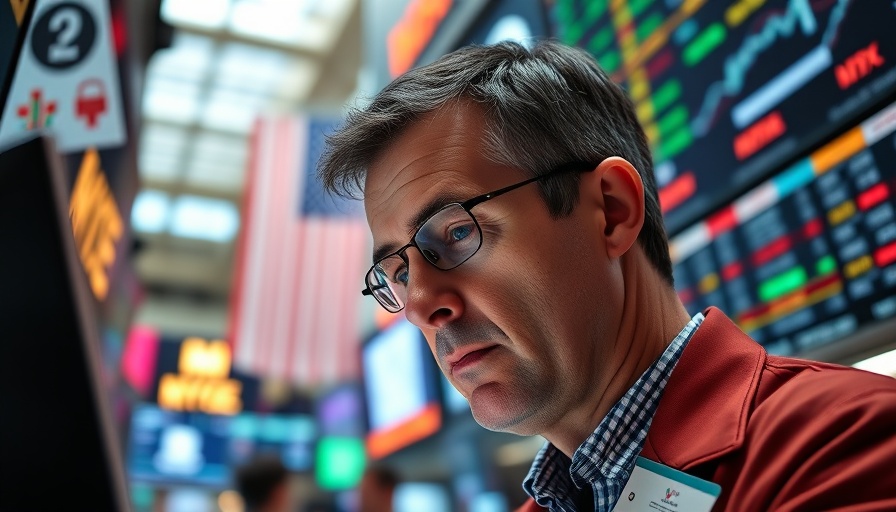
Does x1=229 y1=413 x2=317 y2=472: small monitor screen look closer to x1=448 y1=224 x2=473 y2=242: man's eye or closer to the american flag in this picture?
the american flag

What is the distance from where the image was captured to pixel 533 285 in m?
1.40

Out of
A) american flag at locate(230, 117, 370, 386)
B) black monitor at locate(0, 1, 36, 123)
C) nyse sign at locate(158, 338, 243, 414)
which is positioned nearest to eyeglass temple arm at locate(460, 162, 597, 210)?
black monitor at locate(0, 1, 36, 123)

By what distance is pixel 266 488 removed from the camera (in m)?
4.35

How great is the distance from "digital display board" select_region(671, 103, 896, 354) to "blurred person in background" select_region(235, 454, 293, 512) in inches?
107

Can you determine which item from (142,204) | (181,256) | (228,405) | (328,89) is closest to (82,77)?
(328,89)

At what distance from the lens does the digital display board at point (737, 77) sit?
1.90m

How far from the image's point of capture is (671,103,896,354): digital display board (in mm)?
1879

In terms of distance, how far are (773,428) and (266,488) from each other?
3.67 metres

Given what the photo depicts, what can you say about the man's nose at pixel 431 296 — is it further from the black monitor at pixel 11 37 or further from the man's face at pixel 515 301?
the black monitor at pixel 11 37

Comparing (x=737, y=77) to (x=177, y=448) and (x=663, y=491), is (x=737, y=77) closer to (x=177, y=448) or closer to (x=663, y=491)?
(x=663, y=491)

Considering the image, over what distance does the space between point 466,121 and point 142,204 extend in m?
12.6

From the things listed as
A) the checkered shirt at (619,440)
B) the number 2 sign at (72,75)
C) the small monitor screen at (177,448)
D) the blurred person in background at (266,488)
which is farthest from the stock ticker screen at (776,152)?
the small monitor screen at (177,448)

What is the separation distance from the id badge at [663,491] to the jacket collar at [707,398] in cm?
3

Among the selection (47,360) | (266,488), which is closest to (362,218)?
(266,488)
